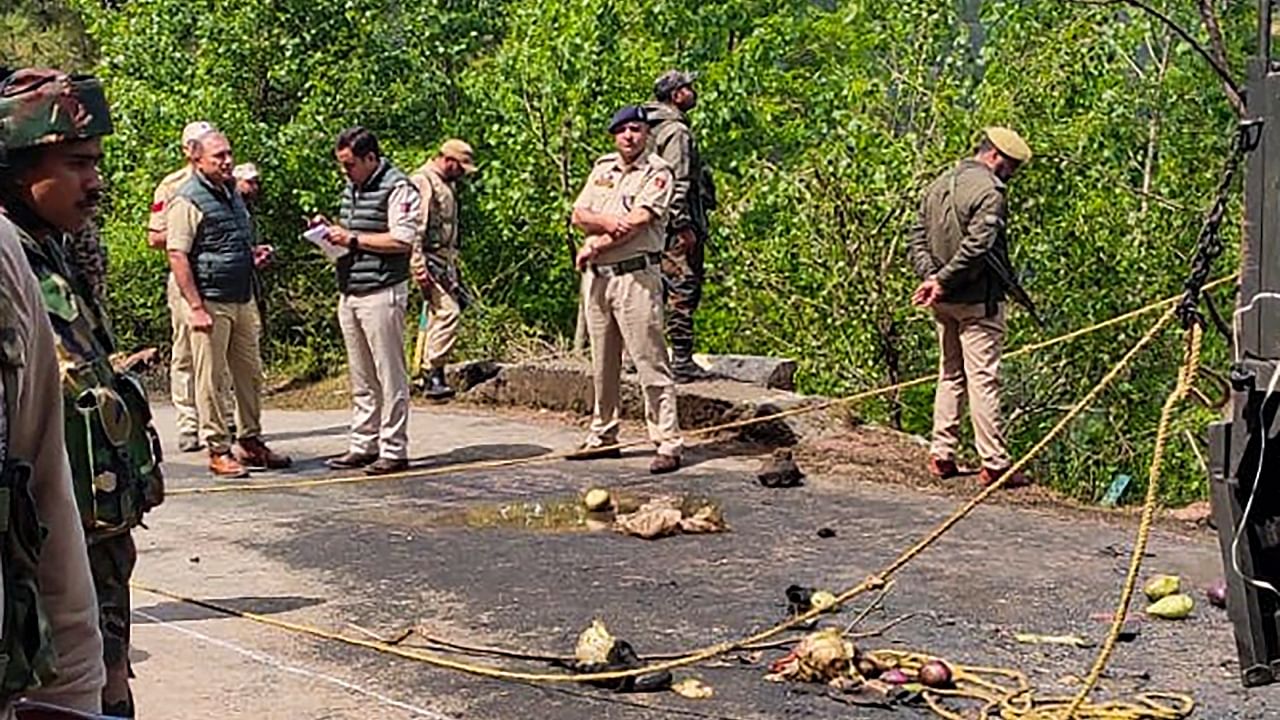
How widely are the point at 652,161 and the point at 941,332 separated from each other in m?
1.89

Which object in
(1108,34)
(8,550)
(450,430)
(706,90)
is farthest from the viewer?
(706,90)

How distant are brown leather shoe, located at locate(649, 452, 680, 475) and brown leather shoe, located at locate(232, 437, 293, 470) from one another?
223cm

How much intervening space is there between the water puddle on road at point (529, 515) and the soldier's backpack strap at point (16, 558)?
6.21 m

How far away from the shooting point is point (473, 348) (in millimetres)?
14883

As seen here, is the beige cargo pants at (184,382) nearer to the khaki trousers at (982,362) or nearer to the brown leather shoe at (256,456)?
the brown leather shoe at (256,456)

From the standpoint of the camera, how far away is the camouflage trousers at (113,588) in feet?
13.7

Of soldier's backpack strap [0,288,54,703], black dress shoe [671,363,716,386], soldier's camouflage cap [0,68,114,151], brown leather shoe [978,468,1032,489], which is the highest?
soldier's camouflage cap [0,68,114,151]

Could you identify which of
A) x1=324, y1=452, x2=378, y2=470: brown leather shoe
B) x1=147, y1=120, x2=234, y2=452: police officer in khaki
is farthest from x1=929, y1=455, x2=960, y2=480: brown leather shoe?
x1=147, y1=120, x2=234, y2=452: police officer in khaki

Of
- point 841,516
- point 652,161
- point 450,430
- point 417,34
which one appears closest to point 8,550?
point 841,516

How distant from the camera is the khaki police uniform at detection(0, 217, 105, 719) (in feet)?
8.79

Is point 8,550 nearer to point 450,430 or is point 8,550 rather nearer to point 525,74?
point 450,430

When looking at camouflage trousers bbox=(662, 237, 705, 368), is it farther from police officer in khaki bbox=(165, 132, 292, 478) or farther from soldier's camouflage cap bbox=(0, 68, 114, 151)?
soldier's camouflage cap bbox=(0, 68, 114, 151)

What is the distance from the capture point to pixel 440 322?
Result: 13.4m

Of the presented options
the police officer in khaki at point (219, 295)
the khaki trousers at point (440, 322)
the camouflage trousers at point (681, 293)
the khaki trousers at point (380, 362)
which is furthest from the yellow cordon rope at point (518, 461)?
the khaki trousers at point (440, 322)
